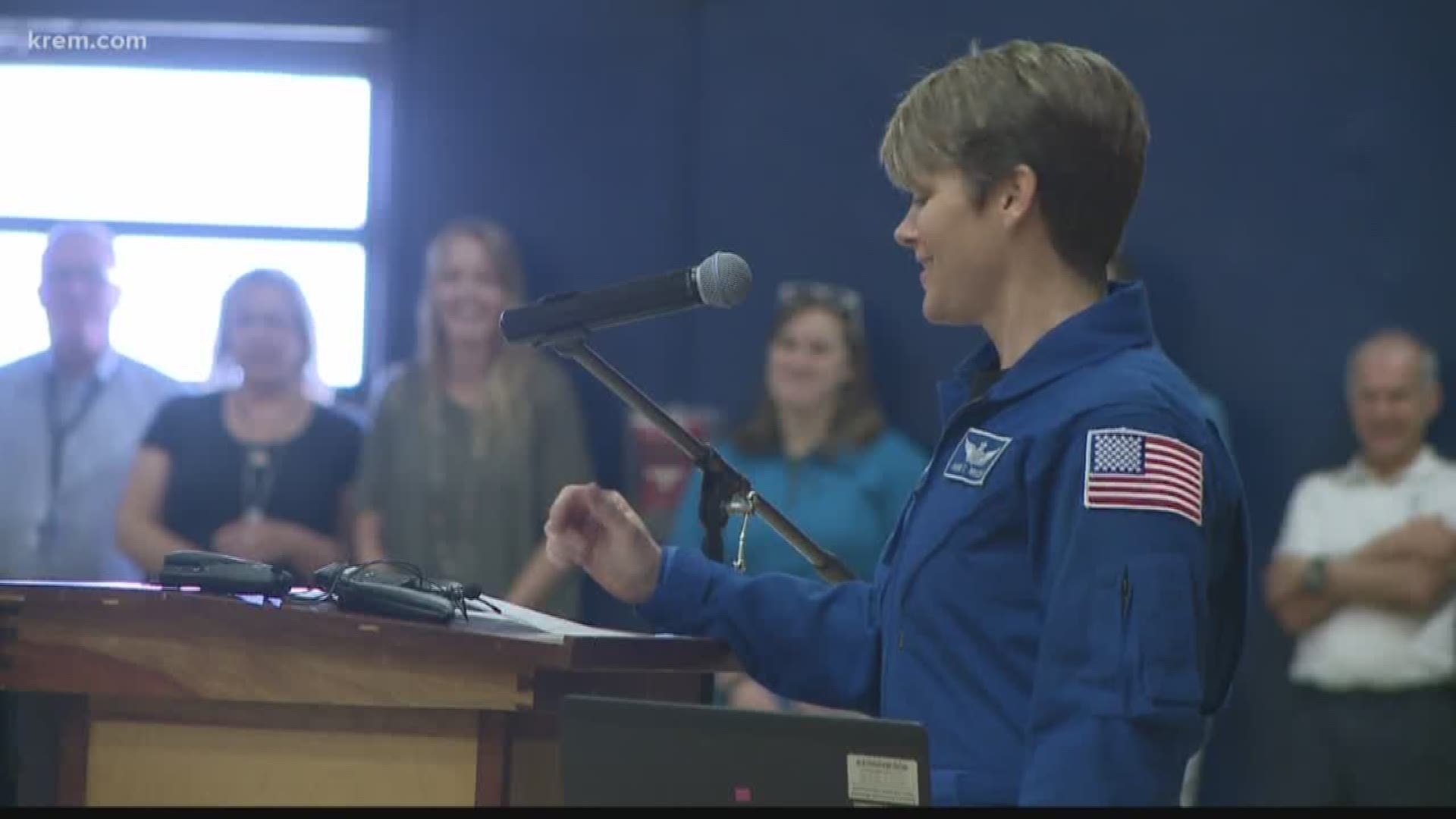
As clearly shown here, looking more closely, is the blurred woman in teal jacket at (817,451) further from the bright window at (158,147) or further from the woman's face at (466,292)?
the bright window at (158,147)

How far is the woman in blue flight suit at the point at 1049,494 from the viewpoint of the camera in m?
1.59

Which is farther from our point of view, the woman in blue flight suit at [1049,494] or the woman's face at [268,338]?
the woman's face at [268,338]

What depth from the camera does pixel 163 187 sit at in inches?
233

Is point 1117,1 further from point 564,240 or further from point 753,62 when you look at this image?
point 564,240

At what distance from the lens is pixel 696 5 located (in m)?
6.13

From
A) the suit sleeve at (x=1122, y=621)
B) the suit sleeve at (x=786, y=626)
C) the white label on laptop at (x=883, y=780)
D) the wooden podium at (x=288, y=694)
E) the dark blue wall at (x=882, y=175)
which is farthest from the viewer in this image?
the dark blue wall at (x=882, y=175)

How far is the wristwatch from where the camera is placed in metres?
5.02

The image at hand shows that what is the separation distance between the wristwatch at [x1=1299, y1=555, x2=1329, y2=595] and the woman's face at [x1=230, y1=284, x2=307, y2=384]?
2603 mm

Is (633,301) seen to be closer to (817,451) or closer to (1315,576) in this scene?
(817,451)

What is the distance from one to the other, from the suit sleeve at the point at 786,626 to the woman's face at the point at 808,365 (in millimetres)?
2891

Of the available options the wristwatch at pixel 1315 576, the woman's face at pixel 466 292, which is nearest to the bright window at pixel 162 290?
the woman's face at pixel 466 292

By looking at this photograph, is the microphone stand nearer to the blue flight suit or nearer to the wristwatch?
the blue flight suit

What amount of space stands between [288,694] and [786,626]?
20.7 inches

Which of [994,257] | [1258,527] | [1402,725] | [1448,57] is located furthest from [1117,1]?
[994,257]
